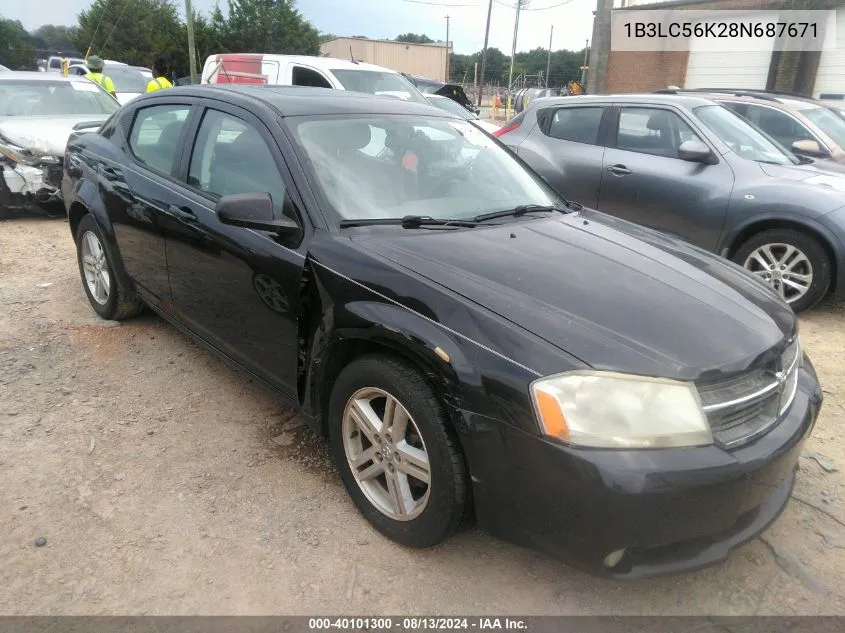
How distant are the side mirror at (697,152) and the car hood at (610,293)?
275 cm

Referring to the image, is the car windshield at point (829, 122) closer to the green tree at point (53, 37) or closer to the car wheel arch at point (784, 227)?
the car wheel arch at point (784, 227)

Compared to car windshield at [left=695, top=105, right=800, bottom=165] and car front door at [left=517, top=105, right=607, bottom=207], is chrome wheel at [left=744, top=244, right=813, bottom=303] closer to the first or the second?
car windshield at [left=695, top=105, right=800, bottom=165]

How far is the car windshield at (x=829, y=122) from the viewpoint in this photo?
7.67m

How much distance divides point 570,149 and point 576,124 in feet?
0.96

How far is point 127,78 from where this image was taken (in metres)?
15.4

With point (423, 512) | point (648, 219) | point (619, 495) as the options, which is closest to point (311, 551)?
point (423, 512)

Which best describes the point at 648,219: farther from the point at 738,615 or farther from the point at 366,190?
the point at 738,615

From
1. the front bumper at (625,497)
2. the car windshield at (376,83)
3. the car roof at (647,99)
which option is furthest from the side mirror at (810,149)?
the front bumper at (625,497)

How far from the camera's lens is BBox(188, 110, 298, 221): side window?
2.81 m

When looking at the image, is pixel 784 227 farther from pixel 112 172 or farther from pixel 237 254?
pixel 112 172

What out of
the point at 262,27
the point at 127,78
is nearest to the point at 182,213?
the point at 127,78

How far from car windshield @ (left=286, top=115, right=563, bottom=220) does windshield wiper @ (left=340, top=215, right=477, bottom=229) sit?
3 centimetres

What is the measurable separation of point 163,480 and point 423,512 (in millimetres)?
1248

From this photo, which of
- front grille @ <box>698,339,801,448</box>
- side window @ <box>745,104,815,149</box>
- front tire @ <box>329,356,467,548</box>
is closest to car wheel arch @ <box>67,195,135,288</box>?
front tire @ <box>329,356,467,548</box>
